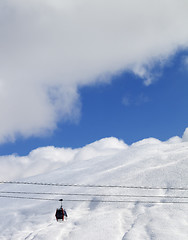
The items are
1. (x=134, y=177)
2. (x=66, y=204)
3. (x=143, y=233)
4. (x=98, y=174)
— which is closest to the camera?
(x=143, y=233)

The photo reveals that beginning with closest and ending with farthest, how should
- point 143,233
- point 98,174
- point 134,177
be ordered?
1. point 143,233
2. point 134,177
3. point 98,174

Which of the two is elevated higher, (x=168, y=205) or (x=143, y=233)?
(x=168, y=205)

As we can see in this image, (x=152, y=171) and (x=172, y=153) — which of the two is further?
(x=172, y=153)

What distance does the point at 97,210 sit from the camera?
13150 cm

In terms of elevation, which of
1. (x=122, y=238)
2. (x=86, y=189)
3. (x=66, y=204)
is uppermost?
(x=86, y=189)

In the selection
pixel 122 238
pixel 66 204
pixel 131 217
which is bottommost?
pixel 122 238

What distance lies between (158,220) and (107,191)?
143 ft

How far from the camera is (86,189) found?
169 meters

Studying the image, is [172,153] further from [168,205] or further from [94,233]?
[94,233]

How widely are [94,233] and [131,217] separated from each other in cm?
2115

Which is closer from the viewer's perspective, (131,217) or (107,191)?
(131,217)

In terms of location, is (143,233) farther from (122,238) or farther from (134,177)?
(134,177)

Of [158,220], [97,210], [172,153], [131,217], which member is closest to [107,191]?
[97,210]

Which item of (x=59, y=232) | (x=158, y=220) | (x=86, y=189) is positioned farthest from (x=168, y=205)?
(x=86, y=189)
